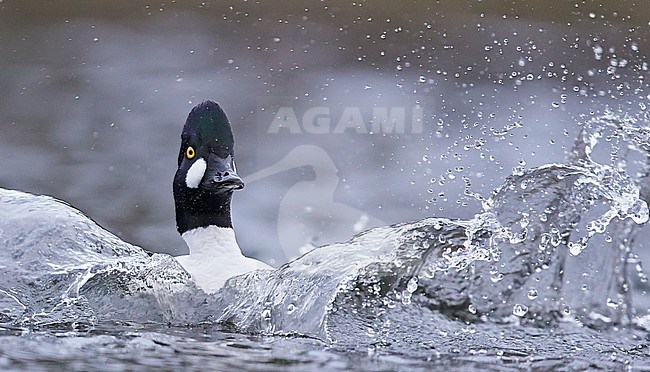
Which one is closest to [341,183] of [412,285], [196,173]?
[196,173]

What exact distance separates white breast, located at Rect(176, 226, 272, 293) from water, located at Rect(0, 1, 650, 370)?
174 millimetres

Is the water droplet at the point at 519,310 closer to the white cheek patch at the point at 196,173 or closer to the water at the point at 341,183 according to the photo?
the water at the point at 341,183

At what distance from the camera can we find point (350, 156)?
5566mm

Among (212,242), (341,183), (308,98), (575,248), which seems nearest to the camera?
(575,248)

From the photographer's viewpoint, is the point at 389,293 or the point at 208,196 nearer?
the point at 389,293

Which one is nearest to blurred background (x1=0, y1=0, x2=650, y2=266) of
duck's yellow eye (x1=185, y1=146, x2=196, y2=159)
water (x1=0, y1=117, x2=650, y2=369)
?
duck's yellow eye (x1=185, y1=146, x2=196, y2=159)

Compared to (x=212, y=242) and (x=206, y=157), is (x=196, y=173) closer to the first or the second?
(x=206, y=157)

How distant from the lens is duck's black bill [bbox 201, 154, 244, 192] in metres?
3.28

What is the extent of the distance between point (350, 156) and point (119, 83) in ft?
4.55

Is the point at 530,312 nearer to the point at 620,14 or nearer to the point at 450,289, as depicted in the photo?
the point at 450,289

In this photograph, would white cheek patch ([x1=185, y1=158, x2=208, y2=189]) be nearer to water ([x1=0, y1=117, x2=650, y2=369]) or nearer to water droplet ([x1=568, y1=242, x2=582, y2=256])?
water ([x1=0, y1=117, x2=650, y2=369])

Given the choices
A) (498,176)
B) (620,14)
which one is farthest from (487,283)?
(620,14)

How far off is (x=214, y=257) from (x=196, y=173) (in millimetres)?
273

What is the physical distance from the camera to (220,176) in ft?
10.9
